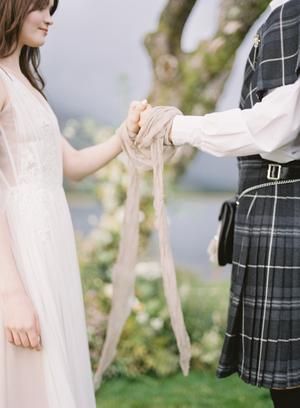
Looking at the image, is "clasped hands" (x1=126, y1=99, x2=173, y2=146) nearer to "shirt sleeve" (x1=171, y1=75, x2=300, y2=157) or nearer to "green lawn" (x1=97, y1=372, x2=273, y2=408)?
"shirt sleeve" (x1=171, y1=75, x2=300, y2=157)

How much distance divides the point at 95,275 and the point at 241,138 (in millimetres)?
1869

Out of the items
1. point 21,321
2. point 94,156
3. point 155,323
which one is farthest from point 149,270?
point 21,321

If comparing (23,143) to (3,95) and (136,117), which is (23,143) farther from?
(136,117)

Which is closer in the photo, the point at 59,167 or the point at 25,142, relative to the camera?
the point at 25,142

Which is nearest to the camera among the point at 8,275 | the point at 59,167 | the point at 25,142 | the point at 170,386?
the point at 8,275

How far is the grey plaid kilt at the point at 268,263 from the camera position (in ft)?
5.90

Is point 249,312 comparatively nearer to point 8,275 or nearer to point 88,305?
point 8,275

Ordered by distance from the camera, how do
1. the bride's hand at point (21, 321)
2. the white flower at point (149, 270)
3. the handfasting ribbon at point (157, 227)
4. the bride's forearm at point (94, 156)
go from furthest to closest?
the white flower at point (149, 270) < the bride's forearm at point (94, 156) < the handfasting ribbon at point (157, 227) < the bride's hand at point (21, 321)

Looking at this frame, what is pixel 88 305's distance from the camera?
3436mm

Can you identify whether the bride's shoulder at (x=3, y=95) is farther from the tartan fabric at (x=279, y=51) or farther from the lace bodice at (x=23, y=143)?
the tartan fabric at (x=279, y=51)

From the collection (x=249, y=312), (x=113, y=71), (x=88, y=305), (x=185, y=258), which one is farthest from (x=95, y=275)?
(x=249, y=312)

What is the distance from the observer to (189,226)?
11.3ft

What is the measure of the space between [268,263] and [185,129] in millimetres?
426

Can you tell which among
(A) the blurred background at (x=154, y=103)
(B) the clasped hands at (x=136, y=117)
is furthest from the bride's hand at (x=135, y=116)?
(A) the blurred background at (x=154, y=103)
